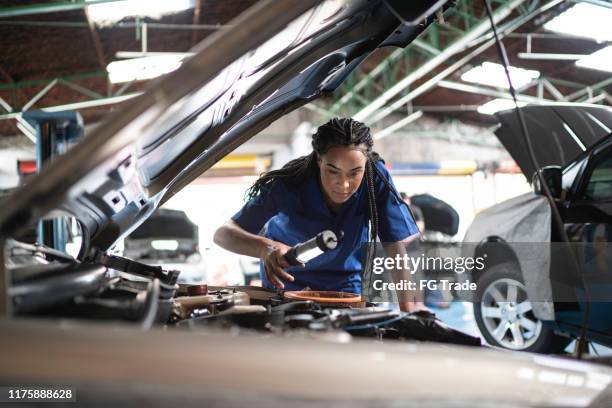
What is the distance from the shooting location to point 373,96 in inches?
448

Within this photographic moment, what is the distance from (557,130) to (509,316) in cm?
134

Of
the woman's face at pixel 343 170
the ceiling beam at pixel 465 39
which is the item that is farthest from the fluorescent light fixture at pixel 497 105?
the woman's face at pixel 343 170

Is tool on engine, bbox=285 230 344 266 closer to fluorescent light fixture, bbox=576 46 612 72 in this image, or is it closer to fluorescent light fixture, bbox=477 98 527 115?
fluorescent light fixture, bbox=576 46 612 72

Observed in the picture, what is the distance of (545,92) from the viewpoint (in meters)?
11.6

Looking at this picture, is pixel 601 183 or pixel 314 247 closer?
pixel 314 247

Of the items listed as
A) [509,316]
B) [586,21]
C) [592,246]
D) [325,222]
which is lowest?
[509,316]

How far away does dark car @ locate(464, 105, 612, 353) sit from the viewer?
2.82m

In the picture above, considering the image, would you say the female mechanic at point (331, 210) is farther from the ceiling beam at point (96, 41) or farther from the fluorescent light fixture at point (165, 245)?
the fluorescent light fixture at point (165, 245)

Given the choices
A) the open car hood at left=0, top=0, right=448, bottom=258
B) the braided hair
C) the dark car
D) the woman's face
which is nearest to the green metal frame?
the dark car

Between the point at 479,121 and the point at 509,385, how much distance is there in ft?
50.6

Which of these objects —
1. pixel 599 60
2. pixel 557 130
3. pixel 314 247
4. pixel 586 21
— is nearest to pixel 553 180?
pixel 557 130

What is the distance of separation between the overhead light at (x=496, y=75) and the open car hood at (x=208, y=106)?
7.41 meters

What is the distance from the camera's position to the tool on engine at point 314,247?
121cm

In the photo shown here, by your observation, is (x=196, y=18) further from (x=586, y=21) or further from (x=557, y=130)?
(x=557, y=130)
